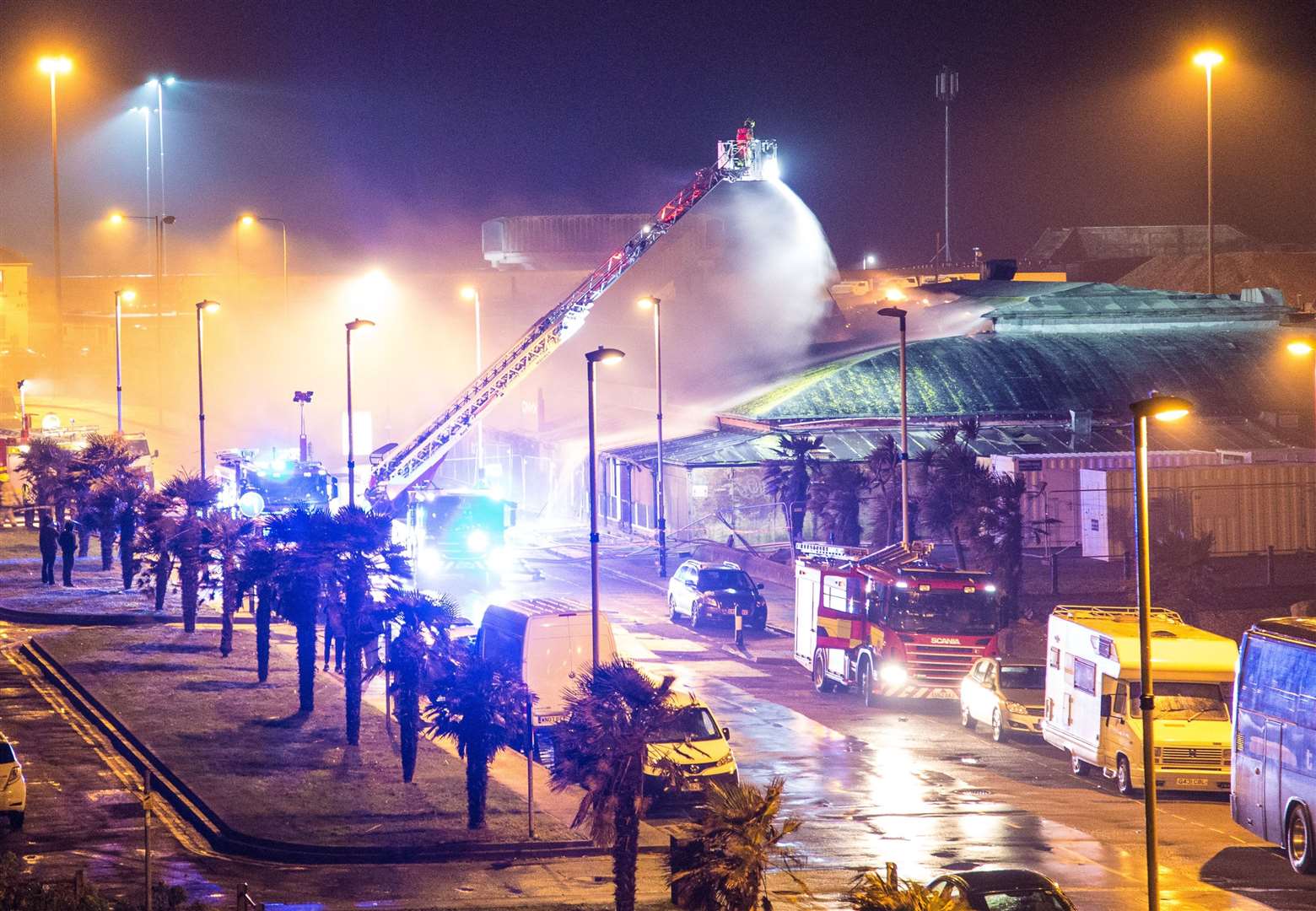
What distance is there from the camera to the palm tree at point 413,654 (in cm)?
2322

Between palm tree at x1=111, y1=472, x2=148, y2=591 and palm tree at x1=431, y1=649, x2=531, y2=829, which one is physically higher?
palm tree at x1=111, y1=472, x2=148, y2=591

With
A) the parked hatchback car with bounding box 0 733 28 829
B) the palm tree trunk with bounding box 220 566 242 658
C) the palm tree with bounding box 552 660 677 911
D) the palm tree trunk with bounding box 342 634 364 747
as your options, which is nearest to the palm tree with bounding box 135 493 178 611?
the palm tree trunk with bounding box 220 566 242 658

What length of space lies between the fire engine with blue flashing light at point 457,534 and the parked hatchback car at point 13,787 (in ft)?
96.1

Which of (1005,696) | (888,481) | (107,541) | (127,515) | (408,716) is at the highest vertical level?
(888,481)

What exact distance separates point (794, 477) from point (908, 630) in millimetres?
23357

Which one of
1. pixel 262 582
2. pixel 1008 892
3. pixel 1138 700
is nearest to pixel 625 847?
pixel 1008 892

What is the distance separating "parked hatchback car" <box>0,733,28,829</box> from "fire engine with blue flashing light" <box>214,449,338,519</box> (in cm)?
3239

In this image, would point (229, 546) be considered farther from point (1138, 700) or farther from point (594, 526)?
point (1138, 700)

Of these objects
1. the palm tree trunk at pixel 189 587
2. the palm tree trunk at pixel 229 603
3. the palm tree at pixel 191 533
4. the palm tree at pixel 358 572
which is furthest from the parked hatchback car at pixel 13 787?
the palm tree trunk at pixel 189 587

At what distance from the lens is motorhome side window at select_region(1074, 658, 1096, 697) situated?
87.7 ft

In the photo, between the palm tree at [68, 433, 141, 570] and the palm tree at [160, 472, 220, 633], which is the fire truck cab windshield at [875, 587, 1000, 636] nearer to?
the palm tree at [160, 472, 220, 633]

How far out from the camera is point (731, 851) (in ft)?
49.7

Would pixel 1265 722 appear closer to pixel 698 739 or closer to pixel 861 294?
pixel 698 739

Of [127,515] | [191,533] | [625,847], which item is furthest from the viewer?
[127,515]
